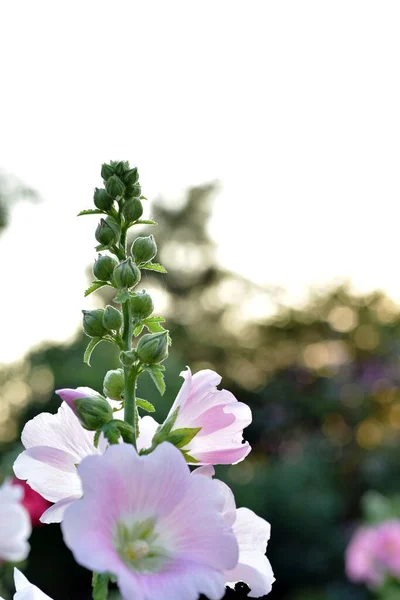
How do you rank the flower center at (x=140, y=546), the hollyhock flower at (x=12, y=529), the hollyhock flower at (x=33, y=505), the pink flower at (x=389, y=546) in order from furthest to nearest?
the pink flower at (x=389, y=546) < the hollyhock flower at (x=33, y=505) < the flower center at (x=140, y=546) < the hollyhock flower at (x=12, y=529)

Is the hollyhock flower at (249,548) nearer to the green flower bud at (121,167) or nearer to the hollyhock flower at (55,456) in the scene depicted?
the hollyhock flower at (55,456)

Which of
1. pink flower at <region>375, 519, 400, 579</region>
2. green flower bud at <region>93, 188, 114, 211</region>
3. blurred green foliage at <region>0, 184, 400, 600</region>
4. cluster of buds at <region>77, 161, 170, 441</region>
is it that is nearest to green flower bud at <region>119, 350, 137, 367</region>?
cluster of buds at <region>77, 161, 170, 441</region>

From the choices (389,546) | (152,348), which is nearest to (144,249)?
(152,348)

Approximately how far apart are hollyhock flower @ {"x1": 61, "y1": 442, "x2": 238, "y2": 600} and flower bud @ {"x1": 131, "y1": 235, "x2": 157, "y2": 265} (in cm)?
36

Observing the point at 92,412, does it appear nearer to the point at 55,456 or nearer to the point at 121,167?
the point at 55,456

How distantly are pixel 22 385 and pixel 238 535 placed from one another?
11.1 meters

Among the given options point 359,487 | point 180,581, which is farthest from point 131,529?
point 359,487

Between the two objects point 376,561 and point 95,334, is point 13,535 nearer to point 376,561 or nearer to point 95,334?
point 95,334

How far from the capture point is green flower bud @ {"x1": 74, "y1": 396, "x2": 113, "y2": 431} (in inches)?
37.5

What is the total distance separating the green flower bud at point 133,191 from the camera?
1.16m

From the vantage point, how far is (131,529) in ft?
2.96

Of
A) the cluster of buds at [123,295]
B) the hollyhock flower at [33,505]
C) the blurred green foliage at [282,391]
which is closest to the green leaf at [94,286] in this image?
the cluster of buds at [123,295]

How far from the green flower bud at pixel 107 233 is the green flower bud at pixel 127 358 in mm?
184

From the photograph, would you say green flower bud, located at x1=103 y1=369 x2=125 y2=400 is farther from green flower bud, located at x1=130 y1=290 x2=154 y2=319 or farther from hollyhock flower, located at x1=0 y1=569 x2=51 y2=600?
hollyhock flower, located at x1=0 y1=569 x2=51 y2=600
